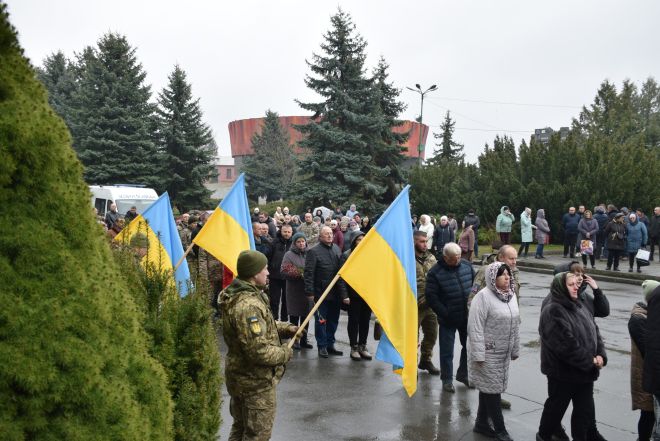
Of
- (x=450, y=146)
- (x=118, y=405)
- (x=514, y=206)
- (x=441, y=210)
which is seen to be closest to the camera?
(x=118, y=405)

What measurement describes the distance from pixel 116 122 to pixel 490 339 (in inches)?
1186

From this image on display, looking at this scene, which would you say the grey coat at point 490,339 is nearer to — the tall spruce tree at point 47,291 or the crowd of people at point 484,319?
the crowd of people at point 484,319

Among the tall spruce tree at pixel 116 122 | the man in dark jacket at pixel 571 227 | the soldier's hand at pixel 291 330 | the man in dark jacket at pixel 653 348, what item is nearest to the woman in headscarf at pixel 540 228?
the man in dark jacket at pixel 571 227

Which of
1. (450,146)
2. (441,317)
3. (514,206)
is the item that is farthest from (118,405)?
(450,146)

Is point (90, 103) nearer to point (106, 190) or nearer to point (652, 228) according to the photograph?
point (106, 190)

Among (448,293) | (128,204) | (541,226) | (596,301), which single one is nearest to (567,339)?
(596,301)

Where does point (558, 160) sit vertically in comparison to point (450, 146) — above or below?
below

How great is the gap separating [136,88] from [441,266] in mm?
30078

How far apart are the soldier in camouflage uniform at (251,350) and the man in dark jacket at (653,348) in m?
2.71

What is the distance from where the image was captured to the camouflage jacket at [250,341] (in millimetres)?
3727

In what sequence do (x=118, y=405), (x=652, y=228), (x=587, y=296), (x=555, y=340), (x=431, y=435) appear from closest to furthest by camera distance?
(x=118, y=405), (x=555, y=340), (x=431, y=435), (x=587, y=296), (x=652, y=228)

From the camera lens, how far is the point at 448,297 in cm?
650

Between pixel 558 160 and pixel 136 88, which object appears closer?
pixel 558 160

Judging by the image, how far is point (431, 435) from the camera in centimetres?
535
